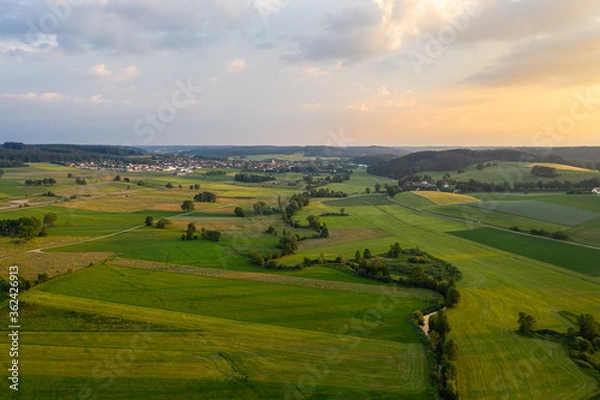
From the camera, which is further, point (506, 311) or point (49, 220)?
point (49, 220)

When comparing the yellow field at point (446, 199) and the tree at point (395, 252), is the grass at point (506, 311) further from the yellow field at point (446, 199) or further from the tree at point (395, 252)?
the yellow field at point (446, 199)

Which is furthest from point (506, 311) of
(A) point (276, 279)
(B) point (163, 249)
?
(B) point (163, 249)

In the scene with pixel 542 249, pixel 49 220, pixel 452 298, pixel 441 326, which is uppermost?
pixel 49 220

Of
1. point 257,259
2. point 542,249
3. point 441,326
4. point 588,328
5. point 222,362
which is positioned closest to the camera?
point 222,362

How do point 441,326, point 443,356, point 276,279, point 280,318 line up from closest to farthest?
point 443,356, point 441,326, point 280,318, point 276,279

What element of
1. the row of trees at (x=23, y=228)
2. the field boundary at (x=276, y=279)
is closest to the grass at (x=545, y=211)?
the field boundary at (x=276, y=279)

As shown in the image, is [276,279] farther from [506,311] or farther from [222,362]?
[506,311]

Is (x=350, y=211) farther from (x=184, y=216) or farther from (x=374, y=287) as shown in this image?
(x=374, y=287)
